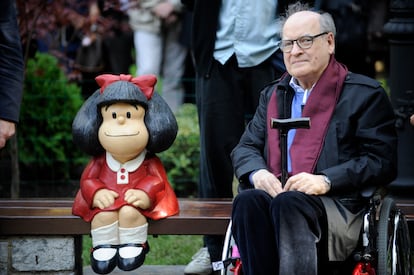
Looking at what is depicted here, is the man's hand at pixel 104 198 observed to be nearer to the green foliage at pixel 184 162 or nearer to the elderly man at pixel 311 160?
the elderly man at pixel 311 160

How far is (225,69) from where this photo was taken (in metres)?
6.17

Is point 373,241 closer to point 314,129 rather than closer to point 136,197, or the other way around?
point 314,129

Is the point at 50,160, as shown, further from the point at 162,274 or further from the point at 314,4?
the point at 314,4

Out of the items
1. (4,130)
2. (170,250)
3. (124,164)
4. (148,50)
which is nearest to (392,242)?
(124,164)

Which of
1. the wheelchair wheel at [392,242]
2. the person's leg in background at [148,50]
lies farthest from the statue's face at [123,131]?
the person's leg in background at [148,50]

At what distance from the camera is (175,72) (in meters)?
11.1

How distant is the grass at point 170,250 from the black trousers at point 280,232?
75.5 inches

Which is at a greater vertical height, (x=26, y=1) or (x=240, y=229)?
(x=26, y=1)

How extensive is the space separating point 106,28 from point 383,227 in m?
4.95

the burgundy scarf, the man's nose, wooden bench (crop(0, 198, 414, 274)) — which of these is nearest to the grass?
wooden bench (crop(0, 198, 414, 274))

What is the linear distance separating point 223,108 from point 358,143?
1199 millimetres

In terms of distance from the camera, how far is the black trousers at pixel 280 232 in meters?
4.76

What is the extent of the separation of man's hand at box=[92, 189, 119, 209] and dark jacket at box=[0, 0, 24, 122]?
1.89 ft

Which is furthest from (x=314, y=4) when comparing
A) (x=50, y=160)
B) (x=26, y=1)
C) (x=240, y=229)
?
(x=50, y=160)
